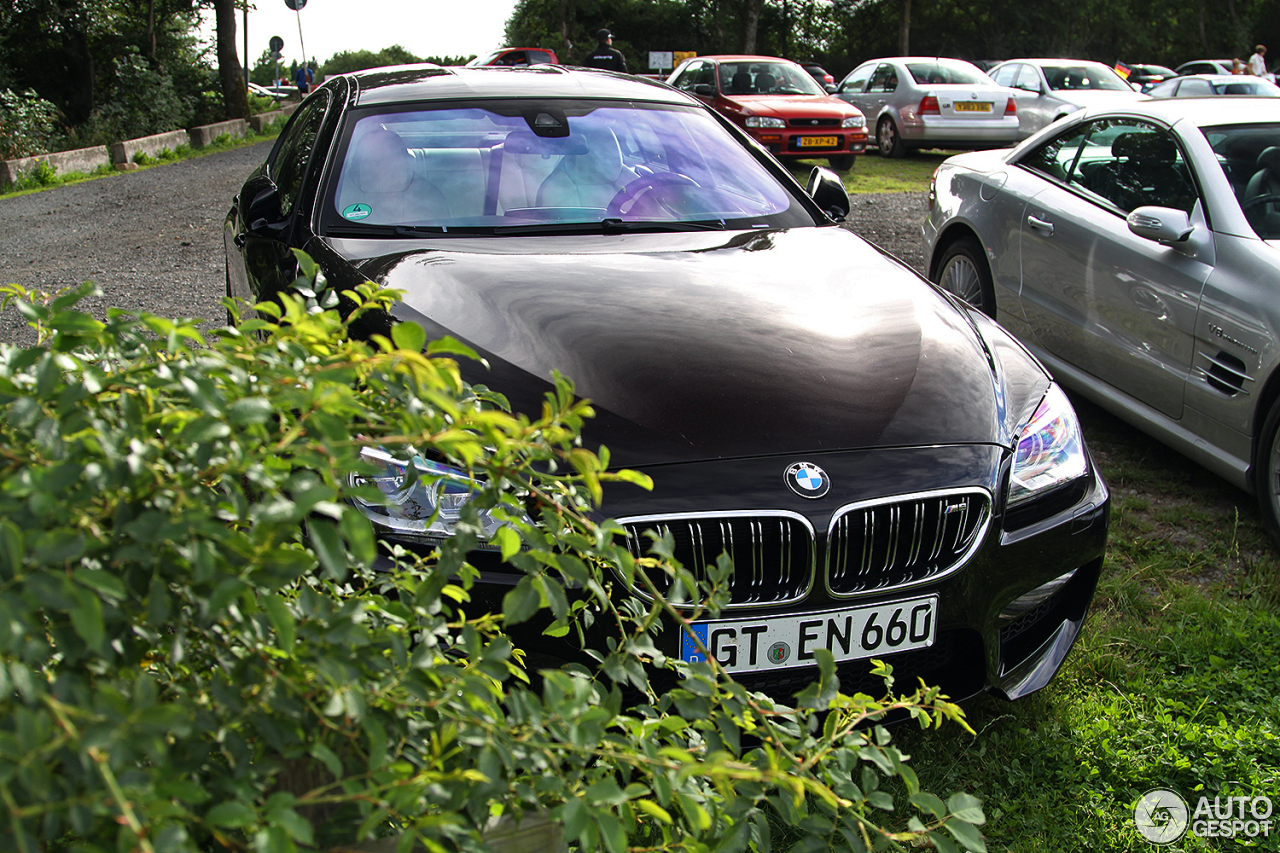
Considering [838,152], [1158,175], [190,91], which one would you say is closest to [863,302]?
[1158,175]

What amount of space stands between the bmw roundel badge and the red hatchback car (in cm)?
1116

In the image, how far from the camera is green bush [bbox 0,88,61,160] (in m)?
13.4

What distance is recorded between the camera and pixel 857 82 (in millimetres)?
16938

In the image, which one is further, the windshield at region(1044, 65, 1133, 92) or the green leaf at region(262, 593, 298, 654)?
the windshield at region(1044, 65, 1133, 92)

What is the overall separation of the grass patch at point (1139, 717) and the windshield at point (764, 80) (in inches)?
459

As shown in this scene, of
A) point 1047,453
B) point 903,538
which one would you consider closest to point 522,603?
point 903,538

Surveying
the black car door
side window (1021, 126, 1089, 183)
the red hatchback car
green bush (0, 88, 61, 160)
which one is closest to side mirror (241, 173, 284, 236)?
the black car door

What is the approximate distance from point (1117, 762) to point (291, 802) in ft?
7.02

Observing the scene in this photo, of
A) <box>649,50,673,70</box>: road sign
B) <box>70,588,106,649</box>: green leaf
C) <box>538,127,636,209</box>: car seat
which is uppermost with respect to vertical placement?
<box>649,50,673,70</box>: road sign

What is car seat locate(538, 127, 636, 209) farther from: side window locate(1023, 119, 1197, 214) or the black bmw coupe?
side window locate(1023, 119, 1197, 214)

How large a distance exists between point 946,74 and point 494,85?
13396 mm

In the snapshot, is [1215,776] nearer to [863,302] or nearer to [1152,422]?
[863,302]

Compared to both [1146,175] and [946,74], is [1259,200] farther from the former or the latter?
[946,74]

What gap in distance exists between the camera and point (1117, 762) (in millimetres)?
2438
